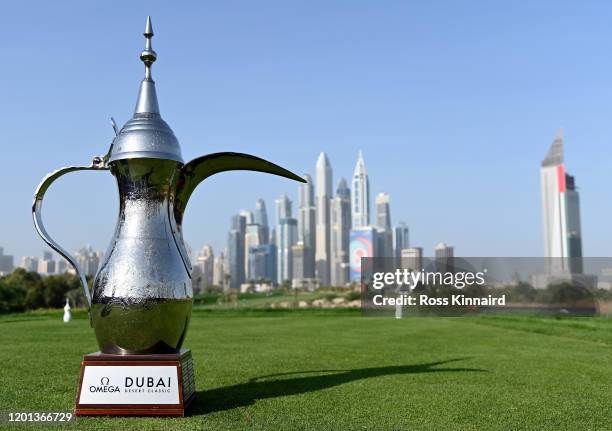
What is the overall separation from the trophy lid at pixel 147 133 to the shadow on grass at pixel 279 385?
2.23 m

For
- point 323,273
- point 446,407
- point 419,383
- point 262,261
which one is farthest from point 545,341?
point 262,261

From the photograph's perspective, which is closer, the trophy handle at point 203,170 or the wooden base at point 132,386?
the wooden base at point 132,386

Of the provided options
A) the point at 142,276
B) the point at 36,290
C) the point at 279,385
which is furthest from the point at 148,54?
the point at 36,290

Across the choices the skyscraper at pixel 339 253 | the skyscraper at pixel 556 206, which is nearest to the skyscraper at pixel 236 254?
the skyscraper at pixel 339 253

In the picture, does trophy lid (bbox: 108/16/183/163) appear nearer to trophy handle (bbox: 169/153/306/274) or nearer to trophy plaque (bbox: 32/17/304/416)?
trophy plaque (bbox: 32/17/304/416)

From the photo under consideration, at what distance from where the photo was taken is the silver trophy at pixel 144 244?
4898mm

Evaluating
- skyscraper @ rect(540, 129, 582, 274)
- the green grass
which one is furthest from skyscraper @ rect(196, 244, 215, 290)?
the green grass

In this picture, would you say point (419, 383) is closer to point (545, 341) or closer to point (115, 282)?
point (115, 282)

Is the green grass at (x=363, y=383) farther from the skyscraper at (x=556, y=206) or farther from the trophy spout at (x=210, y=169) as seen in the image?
the skyscraper at (x=556, y=206)

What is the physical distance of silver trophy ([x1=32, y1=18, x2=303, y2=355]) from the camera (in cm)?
490

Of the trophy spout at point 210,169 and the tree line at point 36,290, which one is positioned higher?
the trophy spout at point 210,169

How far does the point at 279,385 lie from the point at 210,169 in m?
2.48

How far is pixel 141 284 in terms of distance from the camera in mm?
4898

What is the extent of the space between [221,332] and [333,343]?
4058mm
